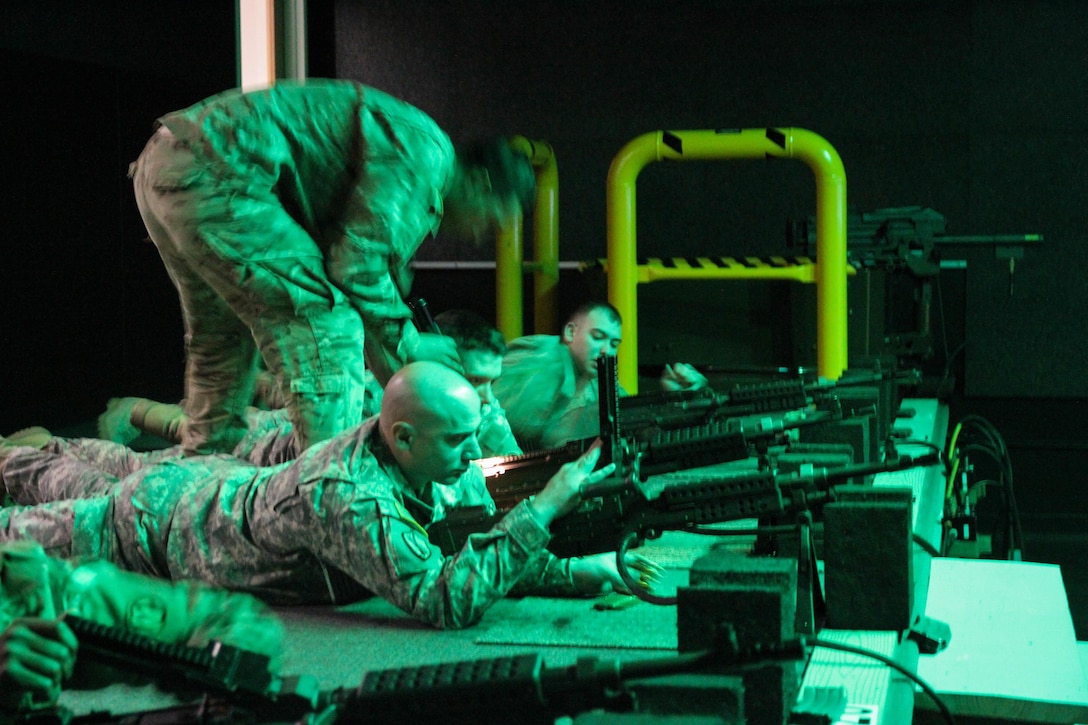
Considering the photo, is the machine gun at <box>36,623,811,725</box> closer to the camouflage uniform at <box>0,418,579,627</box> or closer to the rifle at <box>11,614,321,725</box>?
the rifle at <box>11,614,321,725</box>

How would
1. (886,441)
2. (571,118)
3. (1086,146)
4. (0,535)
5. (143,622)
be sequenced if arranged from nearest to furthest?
(143,622)
(0,535)
(886,441)
(1086,146)
(571,118)

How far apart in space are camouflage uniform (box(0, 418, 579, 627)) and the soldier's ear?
3.1 inches

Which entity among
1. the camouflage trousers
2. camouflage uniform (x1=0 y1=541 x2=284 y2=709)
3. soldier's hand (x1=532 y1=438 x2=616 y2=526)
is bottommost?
soldier's hand (x1=532 y1=438 x2=616 y2=526)

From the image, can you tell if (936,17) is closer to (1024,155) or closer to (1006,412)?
(1024,155)

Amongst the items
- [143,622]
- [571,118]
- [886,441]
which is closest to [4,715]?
[143,622]

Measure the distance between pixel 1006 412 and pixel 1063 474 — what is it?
434 millimetres

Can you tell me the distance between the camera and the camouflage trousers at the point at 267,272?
132 inches

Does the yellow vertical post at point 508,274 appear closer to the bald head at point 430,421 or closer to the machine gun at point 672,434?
the machine gun at point 672,434

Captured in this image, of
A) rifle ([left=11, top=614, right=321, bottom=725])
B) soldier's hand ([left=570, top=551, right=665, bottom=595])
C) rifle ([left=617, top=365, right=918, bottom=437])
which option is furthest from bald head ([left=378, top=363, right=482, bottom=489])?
rifle ([left=617, top=365, right=918, bottom=437])

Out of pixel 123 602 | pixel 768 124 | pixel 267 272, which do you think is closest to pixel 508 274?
pixel 768 124

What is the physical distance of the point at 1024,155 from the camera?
689cm

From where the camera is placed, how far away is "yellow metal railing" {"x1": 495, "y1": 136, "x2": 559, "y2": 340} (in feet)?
21.4

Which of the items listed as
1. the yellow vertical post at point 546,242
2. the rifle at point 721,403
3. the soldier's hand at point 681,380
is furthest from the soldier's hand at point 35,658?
the yellow vertical post at point 546,242

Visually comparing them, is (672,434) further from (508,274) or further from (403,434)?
(508,274)
